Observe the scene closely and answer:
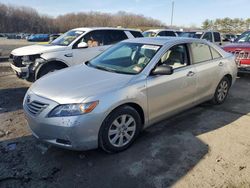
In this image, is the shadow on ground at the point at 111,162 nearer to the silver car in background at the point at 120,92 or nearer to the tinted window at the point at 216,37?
the silver car in background at the point at 120,92

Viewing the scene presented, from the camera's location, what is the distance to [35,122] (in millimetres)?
3414

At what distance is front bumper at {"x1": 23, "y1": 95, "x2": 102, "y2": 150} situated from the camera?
10.5ft

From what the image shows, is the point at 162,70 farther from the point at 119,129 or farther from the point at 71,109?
the point at 71,109

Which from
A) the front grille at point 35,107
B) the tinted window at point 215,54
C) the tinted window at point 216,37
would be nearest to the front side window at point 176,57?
the tinted window at point 215,54

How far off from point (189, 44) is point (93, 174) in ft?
9.64

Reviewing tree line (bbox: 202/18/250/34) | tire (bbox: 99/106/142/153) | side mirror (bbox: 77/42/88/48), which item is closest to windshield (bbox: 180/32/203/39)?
side mirror (bbox: 77/42/88/48)

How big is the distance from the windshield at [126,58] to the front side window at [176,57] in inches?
8.4

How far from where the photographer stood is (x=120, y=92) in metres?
3.50

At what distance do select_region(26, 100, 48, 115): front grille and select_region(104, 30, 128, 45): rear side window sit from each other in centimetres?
492

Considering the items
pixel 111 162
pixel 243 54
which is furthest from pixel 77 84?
pixel 243 54

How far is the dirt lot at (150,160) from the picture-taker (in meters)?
3.10

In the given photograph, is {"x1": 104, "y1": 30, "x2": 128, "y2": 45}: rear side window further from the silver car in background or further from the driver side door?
the driver side door

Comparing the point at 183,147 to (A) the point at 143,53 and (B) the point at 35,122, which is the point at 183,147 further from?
(B) the point at 35,122

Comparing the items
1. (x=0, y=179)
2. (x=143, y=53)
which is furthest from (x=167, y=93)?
(x=0, y=179)
